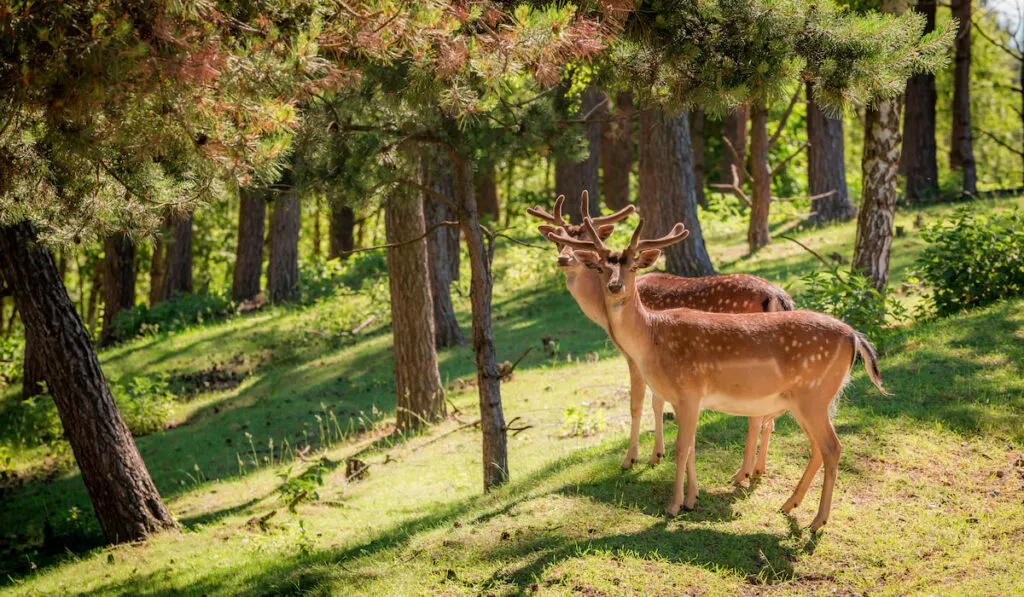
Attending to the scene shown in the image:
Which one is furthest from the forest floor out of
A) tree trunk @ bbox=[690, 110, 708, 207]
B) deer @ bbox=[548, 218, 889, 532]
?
tree trunk @ bbox=[690, 110, 708, 207]

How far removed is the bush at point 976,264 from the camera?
11.5m

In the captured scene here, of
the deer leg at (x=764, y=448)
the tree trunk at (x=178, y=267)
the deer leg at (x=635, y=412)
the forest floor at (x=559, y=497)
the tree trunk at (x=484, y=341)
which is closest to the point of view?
the forest floor at (x=559, y=497)

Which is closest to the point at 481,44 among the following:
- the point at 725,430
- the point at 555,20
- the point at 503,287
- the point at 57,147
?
the point at 555,20

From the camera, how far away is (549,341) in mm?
14859

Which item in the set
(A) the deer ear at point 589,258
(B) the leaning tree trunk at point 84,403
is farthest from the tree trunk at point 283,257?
(A) the deer ear at point 589,258

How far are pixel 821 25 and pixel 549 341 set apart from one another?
8412mm

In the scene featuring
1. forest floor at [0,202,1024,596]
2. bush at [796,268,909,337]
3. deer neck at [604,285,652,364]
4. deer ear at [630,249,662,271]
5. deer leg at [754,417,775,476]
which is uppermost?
Result: deer ear at [630,249,662,271]

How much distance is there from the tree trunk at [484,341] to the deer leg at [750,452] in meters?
2.10

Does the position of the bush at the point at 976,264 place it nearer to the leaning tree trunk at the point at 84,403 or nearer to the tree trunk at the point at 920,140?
the leaning tree trunk at the point at 84,403

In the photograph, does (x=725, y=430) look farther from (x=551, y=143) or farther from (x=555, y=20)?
(x=555, y=20)

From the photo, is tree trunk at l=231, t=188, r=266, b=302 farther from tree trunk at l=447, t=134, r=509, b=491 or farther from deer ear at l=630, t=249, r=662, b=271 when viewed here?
deer ear at l=630, t=249, r=662, b=271

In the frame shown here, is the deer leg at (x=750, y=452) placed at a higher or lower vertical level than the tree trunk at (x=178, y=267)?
lower

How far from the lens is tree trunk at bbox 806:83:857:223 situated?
1986 centimetres

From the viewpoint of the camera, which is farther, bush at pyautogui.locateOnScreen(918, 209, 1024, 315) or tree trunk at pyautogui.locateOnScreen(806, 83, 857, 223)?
tree trunk at pyautogui.locateOnScreen(806, 83, 857, 223)
